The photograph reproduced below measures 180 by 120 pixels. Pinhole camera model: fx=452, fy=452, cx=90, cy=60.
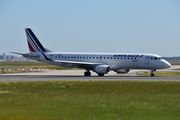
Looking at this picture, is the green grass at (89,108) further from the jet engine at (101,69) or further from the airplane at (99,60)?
the airplane at (99,60)

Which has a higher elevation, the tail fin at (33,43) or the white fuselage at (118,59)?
the tail fin at (33,43)

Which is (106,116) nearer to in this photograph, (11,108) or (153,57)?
(11,108)

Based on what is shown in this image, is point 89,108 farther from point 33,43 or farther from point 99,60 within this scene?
point 33,43

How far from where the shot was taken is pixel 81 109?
2228 cm

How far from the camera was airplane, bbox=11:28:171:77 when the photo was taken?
200 feet

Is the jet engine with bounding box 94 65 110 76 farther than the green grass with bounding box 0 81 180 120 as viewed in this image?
Yes

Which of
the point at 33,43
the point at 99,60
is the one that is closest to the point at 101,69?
the point at 99,60

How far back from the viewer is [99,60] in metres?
63.7

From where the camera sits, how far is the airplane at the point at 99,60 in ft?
200

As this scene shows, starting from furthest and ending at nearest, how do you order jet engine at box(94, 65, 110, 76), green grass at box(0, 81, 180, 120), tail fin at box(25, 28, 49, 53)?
tail fin at box(25, 28, 49, 53) < jet engine at box(94, 65, 110, 76) < green grass at box(0, 81, 180, 120)

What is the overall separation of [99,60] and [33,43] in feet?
36.8

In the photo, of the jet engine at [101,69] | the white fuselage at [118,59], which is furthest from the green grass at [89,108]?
the white fuselage at [118,59]

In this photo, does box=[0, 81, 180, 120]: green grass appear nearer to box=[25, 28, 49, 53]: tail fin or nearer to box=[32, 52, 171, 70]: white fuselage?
box=[32, 52, 171, 70]: white fuselage

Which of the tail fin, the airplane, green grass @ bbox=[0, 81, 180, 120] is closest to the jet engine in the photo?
the airplane
